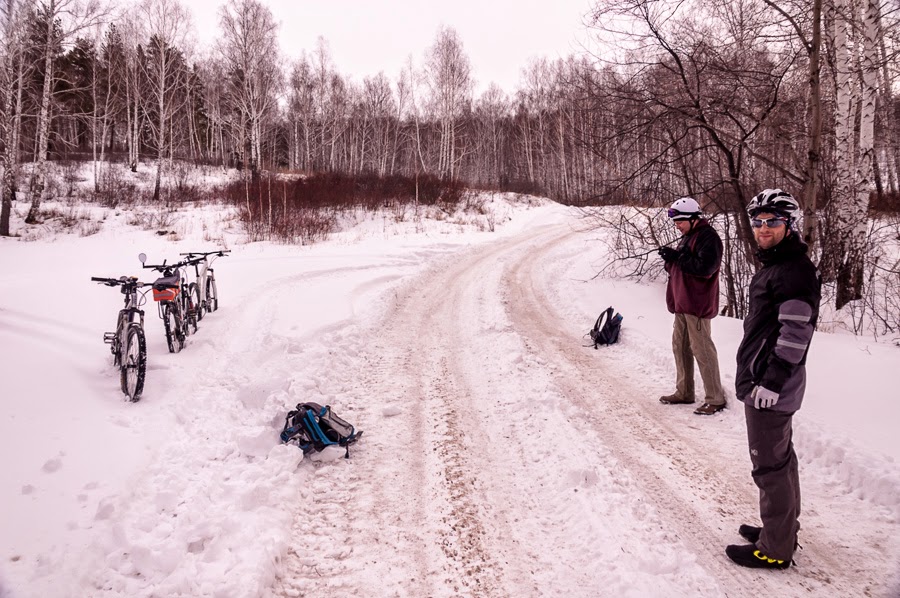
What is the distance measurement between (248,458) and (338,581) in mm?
1536

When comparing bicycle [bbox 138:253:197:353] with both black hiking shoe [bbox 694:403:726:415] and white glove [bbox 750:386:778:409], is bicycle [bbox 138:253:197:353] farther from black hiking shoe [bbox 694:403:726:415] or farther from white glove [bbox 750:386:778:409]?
black hiking shoe [bbox 694:403:726:415]

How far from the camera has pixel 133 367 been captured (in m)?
4.38

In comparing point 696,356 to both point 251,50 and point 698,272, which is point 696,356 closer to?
point 698,272

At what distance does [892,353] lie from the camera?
5145 millimetres

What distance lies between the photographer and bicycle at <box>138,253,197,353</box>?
5.28 m

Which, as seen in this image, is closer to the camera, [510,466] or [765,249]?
[765,249]

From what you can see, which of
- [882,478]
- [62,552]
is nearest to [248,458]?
[62,552]

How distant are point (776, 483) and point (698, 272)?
7.71ft

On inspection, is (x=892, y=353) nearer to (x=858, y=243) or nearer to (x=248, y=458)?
(x=858, y=243)

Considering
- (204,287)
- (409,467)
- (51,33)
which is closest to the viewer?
(409,467)

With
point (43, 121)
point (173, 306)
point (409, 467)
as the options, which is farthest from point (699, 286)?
point (43, 121)

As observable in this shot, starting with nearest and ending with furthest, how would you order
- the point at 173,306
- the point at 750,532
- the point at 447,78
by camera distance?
1. the point at 750,532
2. the point at 173,306
3. the point at 447,78

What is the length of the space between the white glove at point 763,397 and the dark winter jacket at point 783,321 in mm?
28

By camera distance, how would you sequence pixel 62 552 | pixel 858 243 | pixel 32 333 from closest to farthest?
1. pixel 62 552
2. pixel 32 333
3. pixel 858 243
